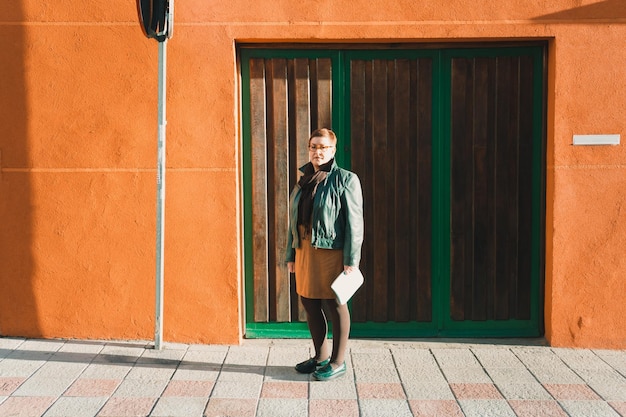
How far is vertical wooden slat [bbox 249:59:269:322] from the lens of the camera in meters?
6.36

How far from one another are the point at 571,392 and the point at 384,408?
135 centimetres

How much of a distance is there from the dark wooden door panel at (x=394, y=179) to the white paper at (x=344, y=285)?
1.36 metres

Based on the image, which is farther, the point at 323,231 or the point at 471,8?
the point at 471,8

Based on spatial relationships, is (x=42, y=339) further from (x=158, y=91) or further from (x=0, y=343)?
(x=158, y=91)

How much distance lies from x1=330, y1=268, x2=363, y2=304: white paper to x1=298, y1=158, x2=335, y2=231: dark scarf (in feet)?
1.42

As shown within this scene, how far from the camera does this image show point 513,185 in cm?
640

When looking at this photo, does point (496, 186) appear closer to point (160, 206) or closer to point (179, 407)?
point (160, 206)

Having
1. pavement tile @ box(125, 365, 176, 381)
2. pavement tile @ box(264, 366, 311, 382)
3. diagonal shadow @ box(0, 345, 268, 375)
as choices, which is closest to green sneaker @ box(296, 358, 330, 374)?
pavement tile @ box(264, 366, 311, 382)

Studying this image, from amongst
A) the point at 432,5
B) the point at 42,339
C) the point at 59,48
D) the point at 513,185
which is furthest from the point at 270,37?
the point at 42,339

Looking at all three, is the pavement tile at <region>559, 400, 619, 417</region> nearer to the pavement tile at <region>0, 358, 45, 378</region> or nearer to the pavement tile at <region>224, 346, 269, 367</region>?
the pavement tile at <region>224, 346, 269, 367</region>

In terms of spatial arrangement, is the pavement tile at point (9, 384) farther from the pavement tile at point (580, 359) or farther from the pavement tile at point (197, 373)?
the pavement tile at point (580, 359)

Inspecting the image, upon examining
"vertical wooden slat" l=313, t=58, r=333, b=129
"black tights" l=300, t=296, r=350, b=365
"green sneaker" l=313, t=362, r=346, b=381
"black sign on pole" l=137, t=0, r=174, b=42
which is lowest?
"green sneaker" l=313, t=362, r=346, b=381

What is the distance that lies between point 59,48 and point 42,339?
8.02ft

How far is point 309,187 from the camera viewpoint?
17.1ft
